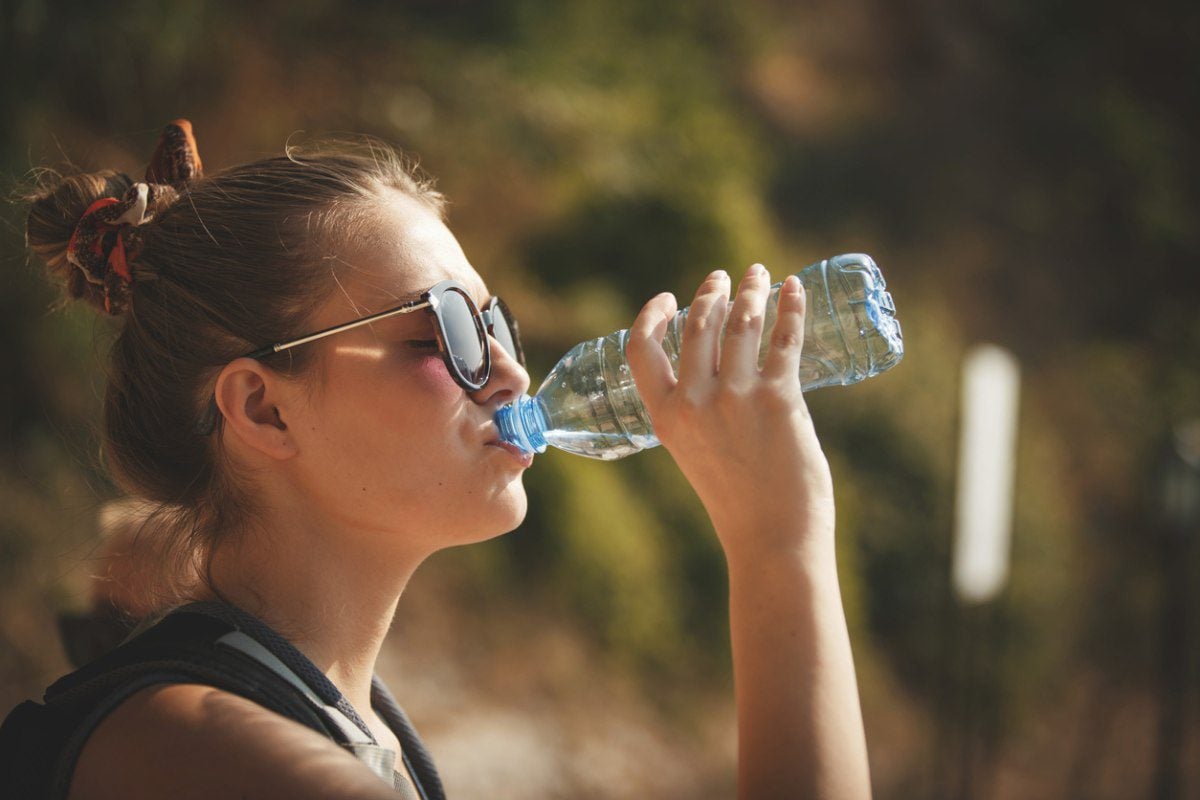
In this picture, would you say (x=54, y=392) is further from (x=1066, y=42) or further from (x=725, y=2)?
(x=1066, y=42)

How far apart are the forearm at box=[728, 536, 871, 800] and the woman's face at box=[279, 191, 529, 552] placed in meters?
0.37

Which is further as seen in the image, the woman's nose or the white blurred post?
the white blurred post

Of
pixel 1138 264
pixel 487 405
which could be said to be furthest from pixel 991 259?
pixel 487 405

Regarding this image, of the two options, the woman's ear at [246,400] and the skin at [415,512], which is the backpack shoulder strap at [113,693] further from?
the woman's ear at [246,400]

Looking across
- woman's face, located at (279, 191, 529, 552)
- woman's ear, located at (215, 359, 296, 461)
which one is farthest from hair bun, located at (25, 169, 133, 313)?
woman's face, located at (279, 191, 529, 552)

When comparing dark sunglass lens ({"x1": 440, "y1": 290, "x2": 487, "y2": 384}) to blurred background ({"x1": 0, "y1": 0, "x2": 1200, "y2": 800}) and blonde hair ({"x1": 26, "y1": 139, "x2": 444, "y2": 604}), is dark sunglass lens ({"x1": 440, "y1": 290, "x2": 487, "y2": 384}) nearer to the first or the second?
blonde hair ({"x1": 26, "y1": 139, "x2": 444, "y2": 604})

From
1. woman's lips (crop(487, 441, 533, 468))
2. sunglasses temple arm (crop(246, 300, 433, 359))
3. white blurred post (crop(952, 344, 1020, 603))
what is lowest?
white blurred post (crop(952, 344, 1020, 603))

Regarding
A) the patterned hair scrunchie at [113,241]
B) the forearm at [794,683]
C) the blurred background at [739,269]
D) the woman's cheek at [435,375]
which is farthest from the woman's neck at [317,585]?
the blurred background at [739,269]

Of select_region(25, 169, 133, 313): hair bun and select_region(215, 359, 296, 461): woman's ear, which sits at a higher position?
select_region(25, 169, 133, 313): hair bun

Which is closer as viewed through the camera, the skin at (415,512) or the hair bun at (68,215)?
the skin at (415,512)

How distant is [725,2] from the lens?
7.59 meters

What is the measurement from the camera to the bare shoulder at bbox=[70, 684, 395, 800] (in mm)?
1201

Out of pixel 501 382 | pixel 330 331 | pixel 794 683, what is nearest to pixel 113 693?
pixel 330 331

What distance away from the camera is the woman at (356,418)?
1401mm
